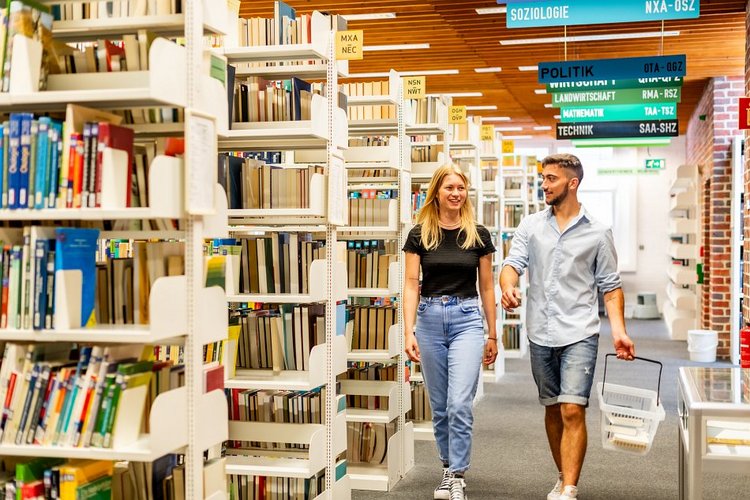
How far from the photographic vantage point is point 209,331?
304cm

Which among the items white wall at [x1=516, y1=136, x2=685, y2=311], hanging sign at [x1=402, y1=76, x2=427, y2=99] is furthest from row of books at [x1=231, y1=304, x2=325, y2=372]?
white wall at [x1=516, y1=136, x2=685, y2=311]

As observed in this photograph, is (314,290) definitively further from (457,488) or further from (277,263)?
(457,488)

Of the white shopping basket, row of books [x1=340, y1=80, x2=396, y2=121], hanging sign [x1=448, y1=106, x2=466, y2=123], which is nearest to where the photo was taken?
the white shopping basket

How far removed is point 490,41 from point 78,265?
22.0ft

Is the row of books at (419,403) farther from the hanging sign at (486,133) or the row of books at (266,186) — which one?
the hanging sign at (486,133)

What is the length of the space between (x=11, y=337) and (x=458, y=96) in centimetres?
1004

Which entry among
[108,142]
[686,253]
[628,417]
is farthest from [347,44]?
[686,253]

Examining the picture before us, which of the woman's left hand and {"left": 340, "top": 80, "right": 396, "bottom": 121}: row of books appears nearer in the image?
the woman's left hand

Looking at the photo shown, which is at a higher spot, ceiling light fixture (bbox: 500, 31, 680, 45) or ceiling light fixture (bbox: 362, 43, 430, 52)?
ceiling light fixture (bbox: 362, 43, 430, 52)

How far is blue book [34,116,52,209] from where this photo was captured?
2.87 m

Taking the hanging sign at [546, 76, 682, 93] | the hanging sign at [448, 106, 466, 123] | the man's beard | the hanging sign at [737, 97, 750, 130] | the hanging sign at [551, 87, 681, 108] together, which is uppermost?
the hanging sign at [546, 76, 682, 93]

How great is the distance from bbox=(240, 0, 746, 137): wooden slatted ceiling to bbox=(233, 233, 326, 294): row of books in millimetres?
3628

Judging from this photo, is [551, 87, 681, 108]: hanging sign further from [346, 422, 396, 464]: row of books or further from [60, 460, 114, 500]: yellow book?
[60, 460, 114, 500]: yellow book

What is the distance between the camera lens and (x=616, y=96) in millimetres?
8633
